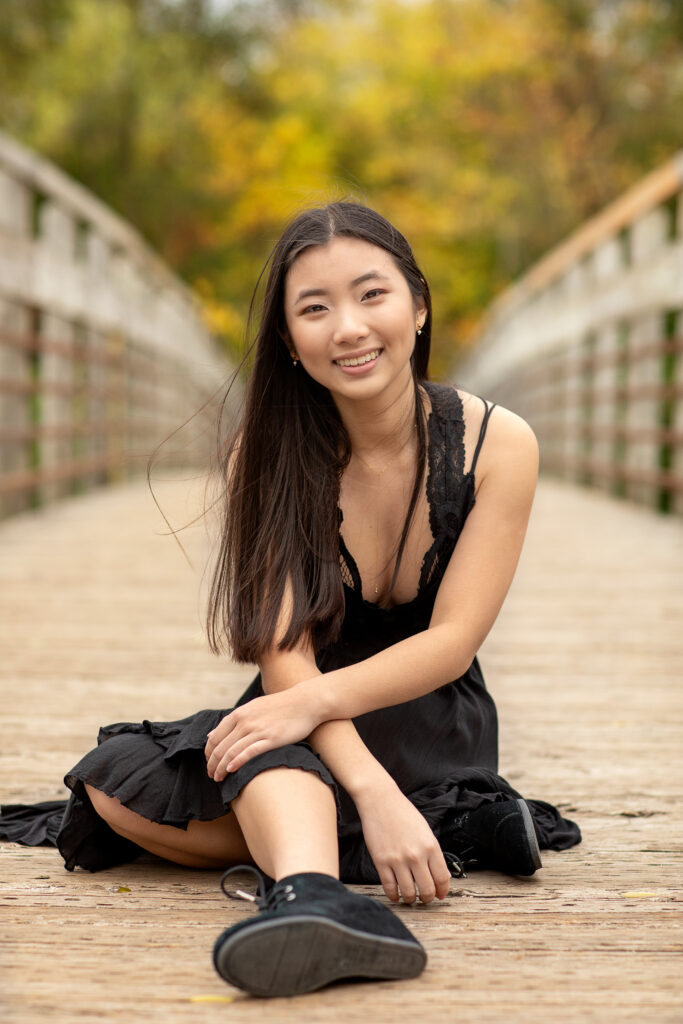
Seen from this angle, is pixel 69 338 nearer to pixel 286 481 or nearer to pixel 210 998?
pixel 286 481

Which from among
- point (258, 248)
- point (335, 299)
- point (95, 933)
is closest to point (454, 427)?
point (335, 299)

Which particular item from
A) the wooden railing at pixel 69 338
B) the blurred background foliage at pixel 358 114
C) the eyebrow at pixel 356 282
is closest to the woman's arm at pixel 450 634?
the eyebrow at pixel 356 282

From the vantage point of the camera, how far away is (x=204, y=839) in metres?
2.04

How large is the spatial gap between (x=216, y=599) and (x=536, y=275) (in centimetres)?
1127

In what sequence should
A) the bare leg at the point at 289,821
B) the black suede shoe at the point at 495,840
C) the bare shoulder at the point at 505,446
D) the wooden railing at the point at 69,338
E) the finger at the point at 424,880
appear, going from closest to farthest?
the bare leg at the point at 289,821, the finger at the point at 424,880, the black suede shoe at the point at 495,840, the bare shoulder at the point at 505,446, the wooden railing at the point at 69,338

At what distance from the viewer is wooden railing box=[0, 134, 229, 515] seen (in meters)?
6.69

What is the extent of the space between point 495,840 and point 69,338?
649 centimetres

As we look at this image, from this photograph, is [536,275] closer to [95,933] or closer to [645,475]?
[645,475]

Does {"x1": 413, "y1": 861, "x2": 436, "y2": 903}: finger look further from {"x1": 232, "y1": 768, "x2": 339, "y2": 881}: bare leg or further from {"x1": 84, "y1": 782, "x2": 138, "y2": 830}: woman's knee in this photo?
{"x1": 84, "y1": 782, "x2": 138, "y2": 830}: woman's knee

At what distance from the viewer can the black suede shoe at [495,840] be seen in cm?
196

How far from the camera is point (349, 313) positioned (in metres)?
2.06

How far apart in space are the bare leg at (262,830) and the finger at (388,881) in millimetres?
114

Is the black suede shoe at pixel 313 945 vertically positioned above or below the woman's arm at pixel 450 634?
below

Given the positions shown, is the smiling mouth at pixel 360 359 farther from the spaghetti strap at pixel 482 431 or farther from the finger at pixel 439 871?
the finger at pixel 439 871
